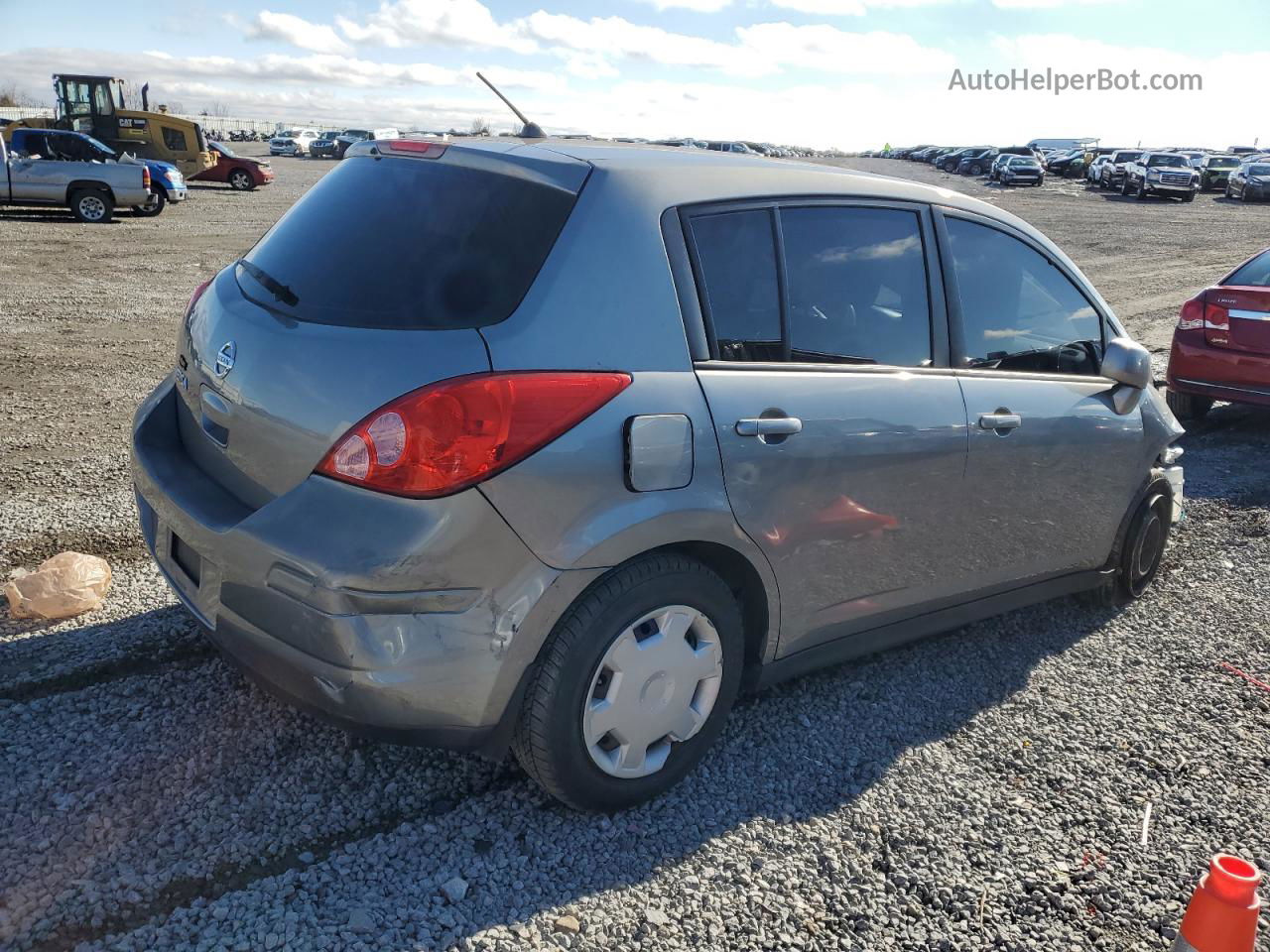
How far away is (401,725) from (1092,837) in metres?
2.04

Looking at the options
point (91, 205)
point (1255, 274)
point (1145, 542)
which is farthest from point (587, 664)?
point (91, 205)

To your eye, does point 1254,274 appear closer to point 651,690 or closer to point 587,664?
point 651,690

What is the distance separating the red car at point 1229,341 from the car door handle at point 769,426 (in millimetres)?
6212

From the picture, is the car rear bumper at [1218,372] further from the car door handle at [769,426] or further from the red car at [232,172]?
the red car at [232,172]

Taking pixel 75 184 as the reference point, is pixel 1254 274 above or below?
below

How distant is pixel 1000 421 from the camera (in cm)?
365

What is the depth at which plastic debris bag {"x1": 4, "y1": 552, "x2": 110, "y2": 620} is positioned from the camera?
3896 mm

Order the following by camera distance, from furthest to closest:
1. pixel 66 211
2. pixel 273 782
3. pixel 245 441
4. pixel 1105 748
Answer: pixel 66 211 → pixel 1105 748 → pixel 273 782 → pixel 245 441

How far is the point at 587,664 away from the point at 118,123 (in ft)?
102

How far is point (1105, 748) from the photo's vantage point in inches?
142

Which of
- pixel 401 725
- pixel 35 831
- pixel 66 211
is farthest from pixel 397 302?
pixel 66 211

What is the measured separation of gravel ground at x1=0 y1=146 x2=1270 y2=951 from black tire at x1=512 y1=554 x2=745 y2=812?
0.15 m

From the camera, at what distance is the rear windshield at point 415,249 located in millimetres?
2652

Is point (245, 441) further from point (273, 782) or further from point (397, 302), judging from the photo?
point (273, 782)
